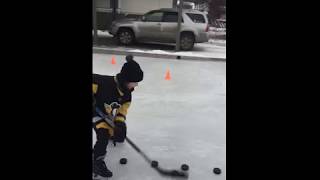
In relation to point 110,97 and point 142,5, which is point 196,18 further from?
point 110,97

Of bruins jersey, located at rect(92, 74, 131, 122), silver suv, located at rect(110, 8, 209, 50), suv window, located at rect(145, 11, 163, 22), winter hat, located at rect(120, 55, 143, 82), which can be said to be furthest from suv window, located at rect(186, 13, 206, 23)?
bruins jersey, located at rect(92, 74, 131, 122)

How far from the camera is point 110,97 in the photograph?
1.99 m

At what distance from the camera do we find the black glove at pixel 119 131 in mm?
2062

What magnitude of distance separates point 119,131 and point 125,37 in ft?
2.02

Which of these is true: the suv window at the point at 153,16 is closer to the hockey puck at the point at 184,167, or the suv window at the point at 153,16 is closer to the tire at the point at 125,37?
the tire at the point at 125,37

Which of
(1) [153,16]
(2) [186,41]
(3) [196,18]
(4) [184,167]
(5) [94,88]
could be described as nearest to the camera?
→ (5) [94,88]

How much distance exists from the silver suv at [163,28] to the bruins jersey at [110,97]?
32 cm

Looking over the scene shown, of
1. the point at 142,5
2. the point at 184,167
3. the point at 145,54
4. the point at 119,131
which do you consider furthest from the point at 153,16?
the point at 184,167

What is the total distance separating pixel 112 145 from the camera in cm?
215
